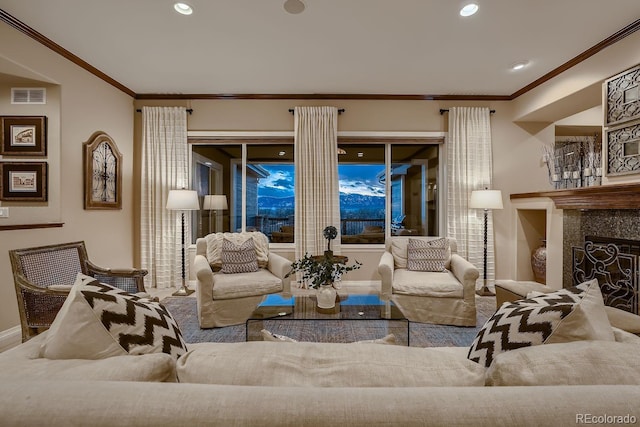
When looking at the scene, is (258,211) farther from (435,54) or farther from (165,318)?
(165,318)

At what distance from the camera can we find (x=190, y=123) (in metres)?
4.41

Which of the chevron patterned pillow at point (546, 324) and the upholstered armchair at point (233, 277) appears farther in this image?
the upholstered armchair at point (233, 277)

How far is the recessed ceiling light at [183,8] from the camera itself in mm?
2475

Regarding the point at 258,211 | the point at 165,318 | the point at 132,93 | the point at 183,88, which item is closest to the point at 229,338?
the point at 165,318

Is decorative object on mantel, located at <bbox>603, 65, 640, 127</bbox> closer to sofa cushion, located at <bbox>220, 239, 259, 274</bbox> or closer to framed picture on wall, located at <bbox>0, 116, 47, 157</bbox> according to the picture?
sofa cushion, located at <bbox>220, 239, 259, 274</bbox>

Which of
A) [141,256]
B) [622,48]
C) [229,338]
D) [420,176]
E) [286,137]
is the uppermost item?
[622,48]

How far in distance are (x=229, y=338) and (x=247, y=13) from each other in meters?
2.75

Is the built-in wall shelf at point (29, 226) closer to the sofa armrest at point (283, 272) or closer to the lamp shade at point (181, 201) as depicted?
the lamp shade at point (181, 201)

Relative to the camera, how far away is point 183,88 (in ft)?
13.7

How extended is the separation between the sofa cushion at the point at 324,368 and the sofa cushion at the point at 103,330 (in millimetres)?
301

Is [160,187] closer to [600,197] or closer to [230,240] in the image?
[230,240]

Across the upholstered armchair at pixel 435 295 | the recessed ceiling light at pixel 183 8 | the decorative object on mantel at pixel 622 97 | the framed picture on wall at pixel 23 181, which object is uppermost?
the recessed ceiling light at pixel 183 8

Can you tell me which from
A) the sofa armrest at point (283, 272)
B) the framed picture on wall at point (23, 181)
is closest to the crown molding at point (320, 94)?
the framed picture on wall at point (23, 181)

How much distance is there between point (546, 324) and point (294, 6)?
265 centimetres
